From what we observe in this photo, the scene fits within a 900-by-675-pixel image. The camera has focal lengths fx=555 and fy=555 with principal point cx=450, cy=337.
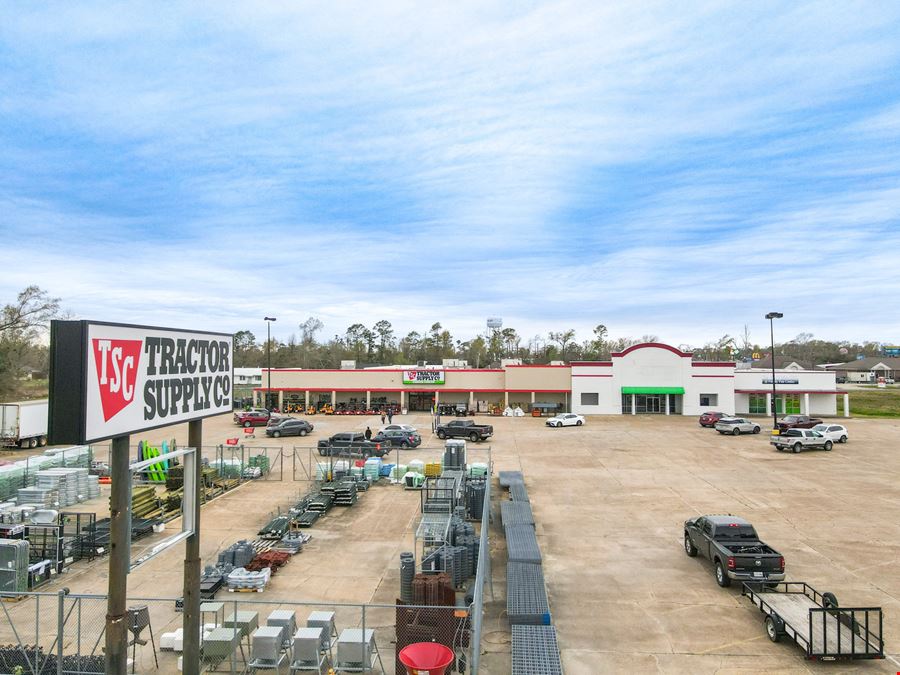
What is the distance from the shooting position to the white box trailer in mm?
35188

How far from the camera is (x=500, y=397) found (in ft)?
189

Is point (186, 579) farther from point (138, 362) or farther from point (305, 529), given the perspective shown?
point (305, 529)

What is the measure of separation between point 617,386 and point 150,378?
5188 centimetres

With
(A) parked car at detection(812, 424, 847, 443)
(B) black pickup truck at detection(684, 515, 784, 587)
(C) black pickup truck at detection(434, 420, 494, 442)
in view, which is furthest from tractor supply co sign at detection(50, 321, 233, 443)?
(A) parked car at detection(812, 424, 847, 443)

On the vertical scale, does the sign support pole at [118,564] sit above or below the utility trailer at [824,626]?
above

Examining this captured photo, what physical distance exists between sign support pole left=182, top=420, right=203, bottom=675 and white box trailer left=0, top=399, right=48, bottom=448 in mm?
36125

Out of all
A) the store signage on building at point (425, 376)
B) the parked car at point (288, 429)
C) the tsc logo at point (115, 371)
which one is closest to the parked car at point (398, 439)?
the parked car at point (288, 429)

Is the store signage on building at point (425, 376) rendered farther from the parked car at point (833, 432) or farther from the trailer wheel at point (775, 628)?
the trailer wheel at point (775, 628)

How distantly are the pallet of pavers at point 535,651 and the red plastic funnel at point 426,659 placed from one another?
1.20m

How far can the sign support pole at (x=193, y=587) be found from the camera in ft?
24.8

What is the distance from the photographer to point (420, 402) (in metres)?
58.8

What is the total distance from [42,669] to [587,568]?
11.6 metres

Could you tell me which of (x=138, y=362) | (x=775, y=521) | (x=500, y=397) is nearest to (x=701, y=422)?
(x=500, y=397)

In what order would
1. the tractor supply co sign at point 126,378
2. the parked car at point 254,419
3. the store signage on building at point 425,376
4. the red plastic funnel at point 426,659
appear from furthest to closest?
the store signage on building at point 425,376
the parked car at point 254,419
the red plastic funnel at point 426,659
the tractor supply co sign at point 126,378
